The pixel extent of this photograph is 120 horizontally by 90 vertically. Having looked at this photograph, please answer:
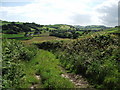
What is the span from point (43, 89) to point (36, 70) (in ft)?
→ 16.0

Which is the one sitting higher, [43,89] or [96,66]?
[96,66]

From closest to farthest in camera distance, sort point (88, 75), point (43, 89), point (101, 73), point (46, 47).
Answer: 1. point (43, 89)
2. point (101, 73)
3. point (88, 75)
4. point (46, 47)

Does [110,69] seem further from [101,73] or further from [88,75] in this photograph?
[88,75]

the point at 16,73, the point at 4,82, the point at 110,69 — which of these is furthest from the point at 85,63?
the point at 4,82

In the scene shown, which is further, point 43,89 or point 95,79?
point 95,79

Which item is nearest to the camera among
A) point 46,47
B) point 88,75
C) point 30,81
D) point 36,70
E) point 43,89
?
point 43,89

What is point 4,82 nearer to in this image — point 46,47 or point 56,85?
point 56,85

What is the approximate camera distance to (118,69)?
1209cm

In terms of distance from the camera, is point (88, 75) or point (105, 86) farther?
point (88, 75)

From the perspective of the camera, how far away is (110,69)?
12000 mm

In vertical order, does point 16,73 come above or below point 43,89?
above

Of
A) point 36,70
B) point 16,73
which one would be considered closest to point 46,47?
point 36,70

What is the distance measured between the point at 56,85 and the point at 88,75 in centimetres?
428

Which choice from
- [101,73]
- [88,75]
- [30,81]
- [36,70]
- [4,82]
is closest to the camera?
[4,82]
